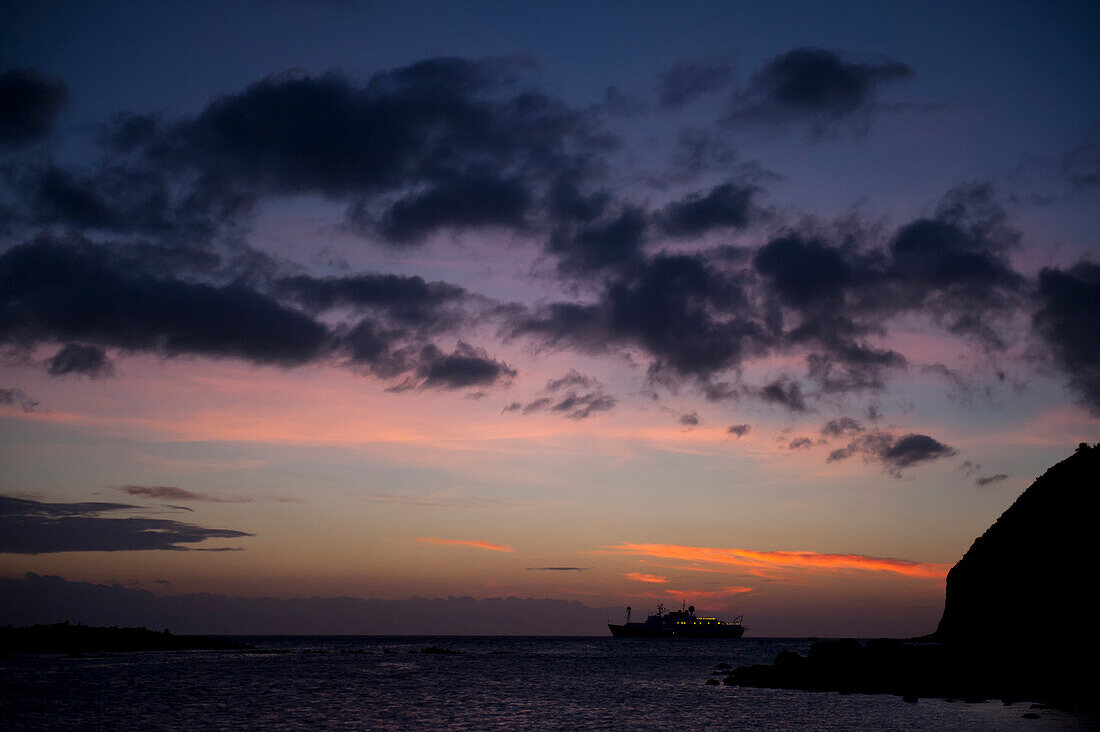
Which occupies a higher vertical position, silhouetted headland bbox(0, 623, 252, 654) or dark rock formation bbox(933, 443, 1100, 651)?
dark rock formation bbox(933, 443, 1100, 651)

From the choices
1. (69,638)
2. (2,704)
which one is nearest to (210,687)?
(2,704)

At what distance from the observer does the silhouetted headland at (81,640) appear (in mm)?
159500

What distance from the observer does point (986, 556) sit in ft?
344

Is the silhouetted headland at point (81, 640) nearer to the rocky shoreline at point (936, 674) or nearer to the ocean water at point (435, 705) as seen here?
the ocean water at point (435, 705)

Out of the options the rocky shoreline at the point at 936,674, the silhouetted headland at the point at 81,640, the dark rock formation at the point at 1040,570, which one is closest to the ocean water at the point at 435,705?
the rocky shoreline at the point at 936,674

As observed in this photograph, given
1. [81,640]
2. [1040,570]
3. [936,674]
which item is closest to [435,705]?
[936,674]

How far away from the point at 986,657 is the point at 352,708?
5923 centimetres

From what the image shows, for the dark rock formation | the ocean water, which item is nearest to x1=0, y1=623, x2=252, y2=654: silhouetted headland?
the ocean water

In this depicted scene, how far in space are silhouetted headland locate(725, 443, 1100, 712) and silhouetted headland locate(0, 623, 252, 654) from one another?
13333 cm

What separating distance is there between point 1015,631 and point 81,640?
16737cm

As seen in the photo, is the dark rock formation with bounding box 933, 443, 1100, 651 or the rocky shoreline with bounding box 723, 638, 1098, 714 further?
the dark rock formation with bounding box 933, 443, 1100, 651

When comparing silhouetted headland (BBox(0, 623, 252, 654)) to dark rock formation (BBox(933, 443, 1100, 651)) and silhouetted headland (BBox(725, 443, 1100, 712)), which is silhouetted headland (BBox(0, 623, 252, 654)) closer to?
silhouetted headland (BBox(725, 443, 1100, 712))

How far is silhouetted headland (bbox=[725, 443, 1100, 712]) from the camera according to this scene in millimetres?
75688

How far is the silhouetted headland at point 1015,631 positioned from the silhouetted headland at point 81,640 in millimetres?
133334
